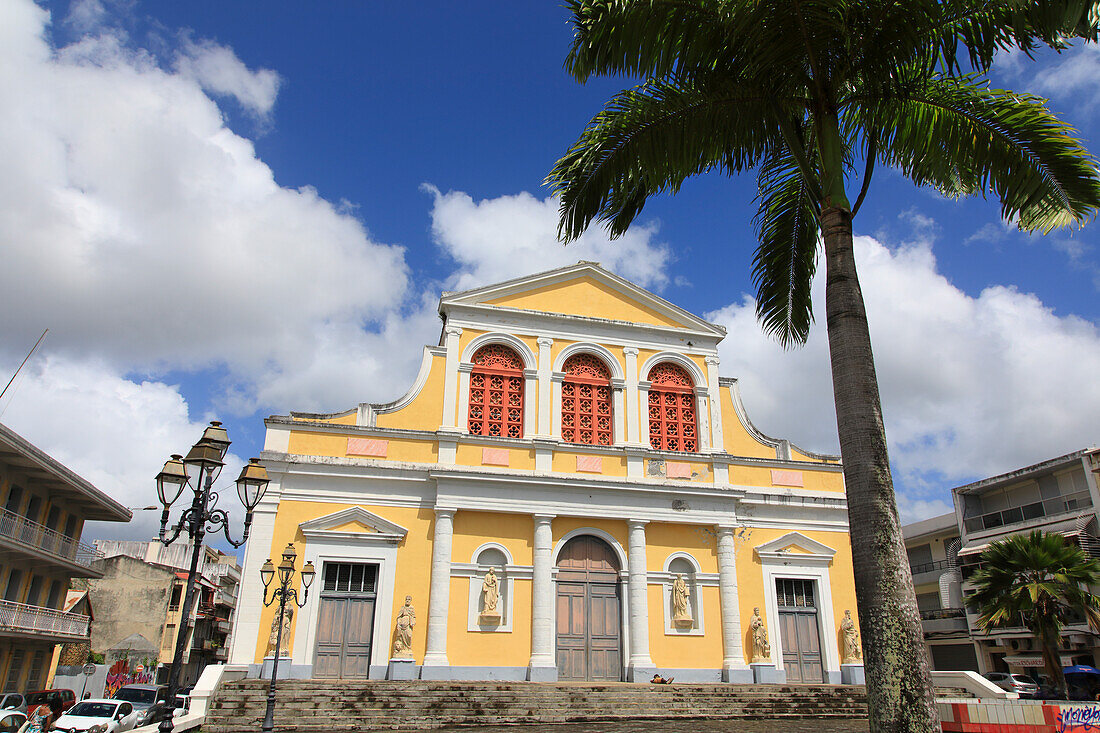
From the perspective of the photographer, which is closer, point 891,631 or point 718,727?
point 891,631

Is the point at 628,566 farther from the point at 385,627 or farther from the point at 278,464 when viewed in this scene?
the point at 278,464

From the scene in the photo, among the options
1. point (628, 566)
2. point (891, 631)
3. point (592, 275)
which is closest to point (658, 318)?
point (592, 275)

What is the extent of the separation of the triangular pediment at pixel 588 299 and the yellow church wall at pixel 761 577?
18.9 feet

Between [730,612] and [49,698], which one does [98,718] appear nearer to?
[49,698]

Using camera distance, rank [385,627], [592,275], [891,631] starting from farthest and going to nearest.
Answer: [592,275] → [385,627] → [891,631]

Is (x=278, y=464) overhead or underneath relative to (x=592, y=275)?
underneath

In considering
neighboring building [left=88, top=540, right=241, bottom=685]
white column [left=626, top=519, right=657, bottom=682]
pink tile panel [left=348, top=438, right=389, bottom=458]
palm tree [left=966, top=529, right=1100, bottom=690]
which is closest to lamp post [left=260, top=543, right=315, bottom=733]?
pink tile panel [left=348, top=438, right=389, bottom=458]

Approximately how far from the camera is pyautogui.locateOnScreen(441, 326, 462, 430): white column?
19031 millimetres

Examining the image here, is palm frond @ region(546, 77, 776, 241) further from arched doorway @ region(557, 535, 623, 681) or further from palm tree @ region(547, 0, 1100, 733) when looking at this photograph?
arched doorway @ region(557, 535, 623, 681)

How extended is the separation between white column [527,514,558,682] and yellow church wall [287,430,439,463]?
10.5ft

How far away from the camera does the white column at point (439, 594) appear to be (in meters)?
16.8

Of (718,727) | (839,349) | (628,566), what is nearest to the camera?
(839,349)

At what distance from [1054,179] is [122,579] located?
137ft

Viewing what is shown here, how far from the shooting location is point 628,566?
1867 cm
